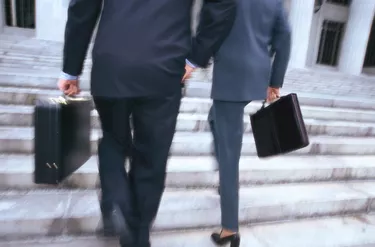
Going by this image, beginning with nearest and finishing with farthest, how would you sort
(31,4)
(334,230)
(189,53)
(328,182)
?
1. (189,53)
2. (334,230)
3. (328,182)
4. (31,4)

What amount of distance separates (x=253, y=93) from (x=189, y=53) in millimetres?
431

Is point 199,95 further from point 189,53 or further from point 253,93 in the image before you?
point 189,53

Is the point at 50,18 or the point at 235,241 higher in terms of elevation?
the point at 50,18

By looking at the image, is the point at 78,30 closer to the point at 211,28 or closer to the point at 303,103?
the point at 211,28

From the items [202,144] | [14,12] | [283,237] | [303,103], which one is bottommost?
[283,237]

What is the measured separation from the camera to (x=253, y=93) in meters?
1.40

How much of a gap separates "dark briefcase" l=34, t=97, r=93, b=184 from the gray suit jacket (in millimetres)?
688

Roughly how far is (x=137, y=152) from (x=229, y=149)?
1.64 ft

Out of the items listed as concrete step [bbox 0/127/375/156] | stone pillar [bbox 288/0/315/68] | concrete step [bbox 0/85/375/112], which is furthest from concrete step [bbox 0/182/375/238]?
stone pillar [bbox 288/0/315/68]

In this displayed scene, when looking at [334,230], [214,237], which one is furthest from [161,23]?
[334,230]

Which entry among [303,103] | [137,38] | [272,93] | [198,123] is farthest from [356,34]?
[137,38]

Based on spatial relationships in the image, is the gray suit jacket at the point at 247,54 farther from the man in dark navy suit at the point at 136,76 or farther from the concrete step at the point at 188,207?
the concrete step at the point at 188,207

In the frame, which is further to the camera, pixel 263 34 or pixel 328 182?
pixel 328 182

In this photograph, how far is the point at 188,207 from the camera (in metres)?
1.82
